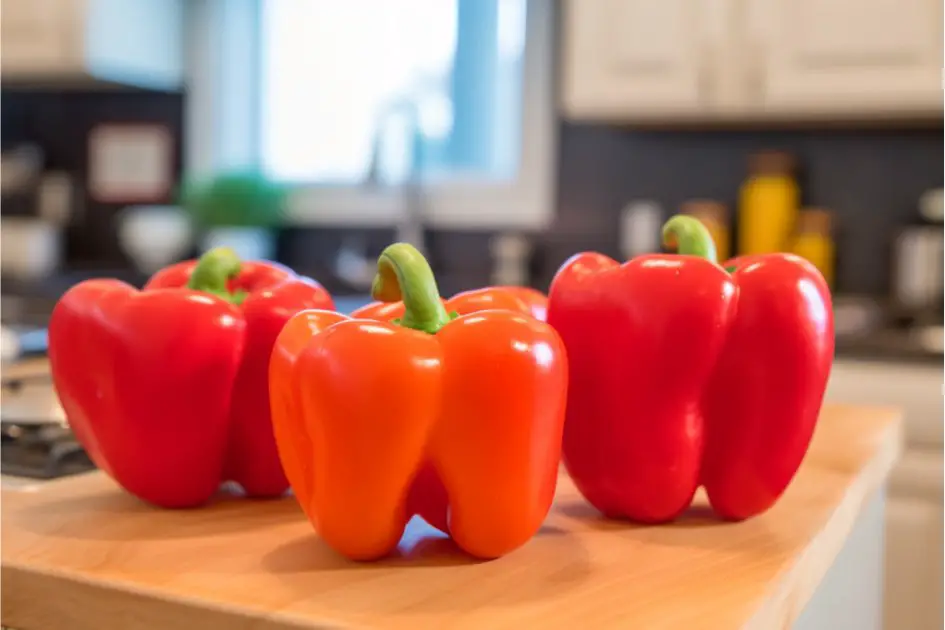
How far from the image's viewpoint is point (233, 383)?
0.78 metres

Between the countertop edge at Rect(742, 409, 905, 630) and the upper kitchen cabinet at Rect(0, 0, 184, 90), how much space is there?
8.44 ft

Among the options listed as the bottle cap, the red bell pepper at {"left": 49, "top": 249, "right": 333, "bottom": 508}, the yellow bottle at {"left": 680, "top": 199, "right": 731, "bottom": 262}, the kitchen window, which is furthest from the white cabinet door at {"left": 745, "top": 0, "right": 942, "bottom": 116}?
the red bell pepper at {"left": 49, "top": 249, "right": 333, "bottom": 508}

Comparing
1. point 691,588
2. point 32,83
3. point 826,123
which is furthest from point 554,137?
point 691,588

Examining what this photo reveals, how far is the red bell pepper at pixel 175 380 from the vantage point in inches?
29.3

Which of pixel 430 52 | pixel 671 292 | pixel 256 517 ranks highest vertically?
pixel 430 52

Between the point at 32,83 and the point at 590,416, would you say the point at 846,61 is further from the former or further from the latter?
the point at 32,83

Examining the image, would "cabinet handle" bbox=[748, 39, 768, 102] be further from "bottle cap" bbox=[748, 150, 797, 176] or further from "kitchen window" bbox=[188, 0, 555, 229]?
"kitchen window" bbox=[188, 0, 555, 229]

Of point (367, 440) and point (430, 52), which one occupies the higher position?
point (430, 52)

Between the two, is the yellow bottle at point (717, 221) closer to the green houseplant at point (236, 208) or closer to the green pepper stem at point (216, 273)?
the green houseplant at point (236, 208)

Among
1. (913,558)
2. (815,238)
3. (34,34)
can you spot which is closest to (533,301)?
(913,558)

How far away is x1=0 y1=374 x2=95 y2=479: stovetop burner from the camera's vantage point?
34.0 inches

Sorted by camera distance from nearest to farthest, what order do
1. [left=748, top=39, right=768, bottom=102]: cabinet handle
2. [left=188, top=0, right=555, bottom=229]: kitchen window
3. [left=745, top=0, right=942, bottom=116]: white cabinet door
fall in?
[left=745, top=0, right=942, bottom=116]: white cabinet door
[left=748, top=39, right=768, bottom=102]: cabinet handle
[left=188, top=0, right=555, bottom=229]: kitchen window

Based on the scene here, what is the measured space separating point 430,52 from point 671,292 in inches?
101

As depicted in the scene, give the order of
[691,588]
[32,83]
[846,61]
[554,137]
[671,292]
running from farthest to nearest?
[32,83], [554,137], [846,61], [671,292], [691,588]
